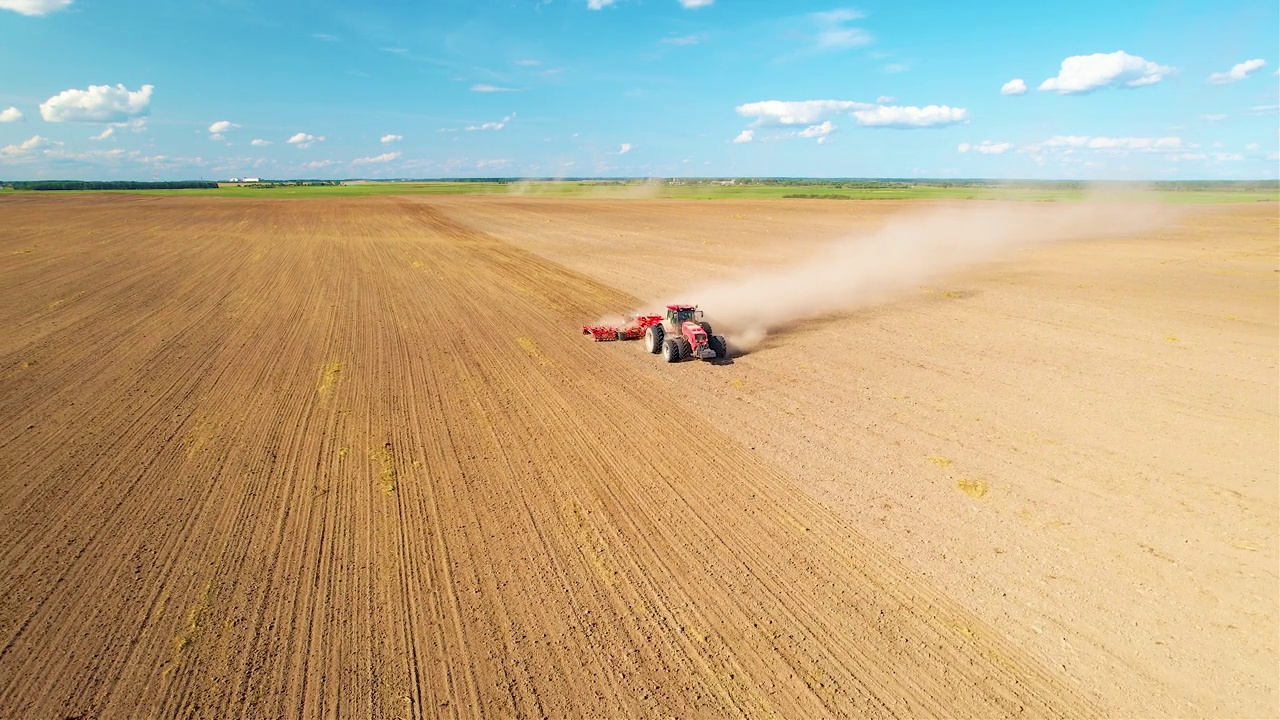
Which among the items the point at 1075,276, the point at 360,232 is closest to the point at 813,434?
the point at 1075,276

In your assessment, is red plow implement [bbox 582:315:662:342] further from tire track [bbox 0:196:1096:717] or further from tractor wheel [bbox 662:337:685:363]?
tire track [bbox 0:196:1096:717]

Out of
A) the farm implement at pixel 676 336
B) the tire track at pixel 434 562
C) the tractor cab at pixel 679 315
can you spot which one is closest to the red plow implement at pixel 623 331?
the farm implement at pixel 676 336

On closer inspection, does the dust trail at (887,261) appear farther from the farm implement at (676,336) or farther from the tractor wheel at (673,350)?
the tractor wheel at (673,350)

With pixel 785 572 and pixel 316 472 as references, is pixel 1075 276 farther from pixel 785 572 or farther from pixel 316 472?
pixel 316 472

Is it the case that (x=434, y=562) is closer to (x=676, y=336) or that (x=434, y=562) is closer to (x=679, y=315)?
(x=676, y=336)

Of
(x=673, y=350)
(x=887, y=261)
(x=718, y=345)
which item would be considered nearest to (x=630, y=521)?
(x=673, y=350)
